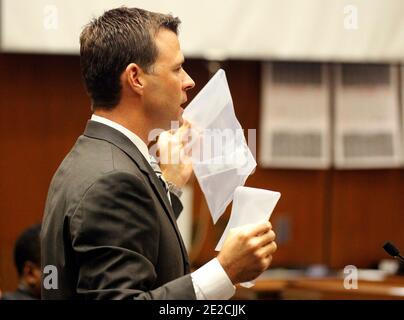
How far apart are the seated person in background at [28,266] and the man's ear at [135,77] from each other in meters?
1.32

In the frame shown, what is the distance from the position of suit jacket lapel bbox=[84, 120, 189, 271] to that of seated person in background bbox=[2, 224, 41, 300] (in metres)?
1.25

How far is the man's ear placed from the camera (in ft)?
5.54

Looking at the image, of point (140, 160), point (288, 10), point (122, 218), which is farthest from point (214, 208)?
point (288, 10)

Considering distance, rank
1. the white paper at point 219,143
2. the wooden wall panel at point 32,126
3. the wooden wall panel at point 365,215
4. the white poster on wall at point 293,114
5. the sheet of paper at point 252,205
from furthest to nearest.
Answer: the wooden wall panel at point 365,215 → the white poster on wall at point 293,114 → the wooden wall panel at point 32,126 → the white paper at point 219,143 → the sheet of paper at point 252,205

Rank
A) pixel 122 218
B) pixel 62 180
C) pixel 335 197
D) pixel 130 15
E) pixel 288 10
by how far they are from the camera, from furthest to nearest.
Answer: pixel 335 197
pixel 288 10
pixel 130 15
pixel 62 180
pixel 122 218

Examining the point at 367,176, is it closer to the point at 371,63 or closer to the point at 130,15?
the point at 371,63

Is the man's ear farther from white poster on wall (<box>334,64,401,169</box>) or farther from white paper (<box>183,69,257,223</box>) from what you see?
white poster on wall (<box>334,64,401,169</box>)

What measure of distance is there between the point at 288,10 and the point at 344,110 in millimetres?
695

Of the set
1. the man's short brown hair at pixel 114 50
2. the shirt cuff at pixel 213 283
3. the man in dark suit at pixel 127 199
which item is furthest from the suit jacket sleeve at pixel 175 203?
the shirt cuff at pixel 213 283

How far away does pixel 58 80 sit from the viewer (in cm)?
413

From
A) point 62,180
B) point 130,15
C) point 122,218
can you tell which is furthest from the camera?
point 130,15

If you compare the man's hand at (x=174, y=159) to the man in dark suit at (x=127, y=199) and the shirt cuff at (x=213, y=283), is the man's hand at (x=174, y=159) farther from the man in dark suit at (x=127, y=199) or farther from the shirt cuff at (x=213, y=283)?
the shirt cuff at (x=213, y=283)

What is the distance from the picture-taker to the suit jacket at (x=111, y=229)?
1.45 meters

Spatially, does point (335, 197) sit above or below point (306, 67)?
below
